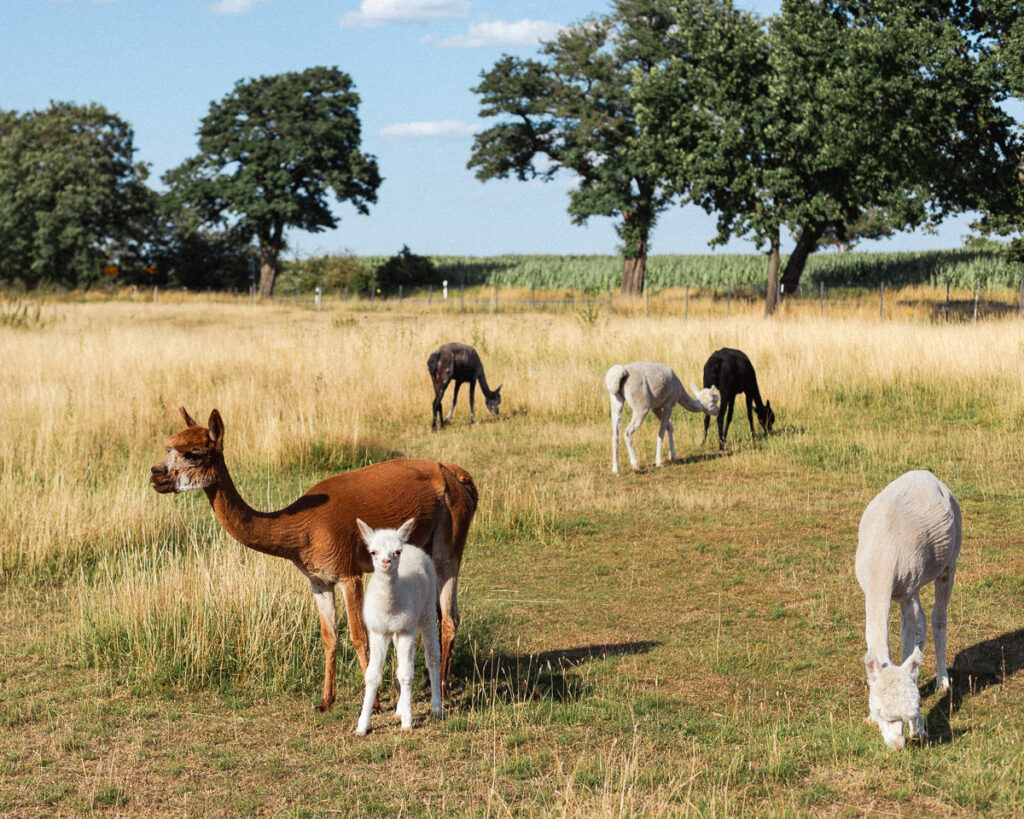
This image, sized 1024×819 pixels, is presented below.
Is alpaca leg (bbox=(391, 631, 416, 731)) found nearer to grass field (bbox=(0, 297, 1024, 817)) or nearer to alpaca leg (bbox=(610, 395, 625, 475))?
grass field (bbox=(0, 297, 1024, 817))

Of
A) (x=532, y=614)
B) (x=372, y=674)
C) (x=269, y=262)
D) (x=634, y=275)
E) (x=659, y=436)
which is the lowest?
(x=532, y=614)

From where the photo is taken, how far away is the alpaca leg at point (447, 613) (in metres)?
5.88

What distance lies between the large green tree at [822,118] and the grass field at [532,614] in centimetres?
1034

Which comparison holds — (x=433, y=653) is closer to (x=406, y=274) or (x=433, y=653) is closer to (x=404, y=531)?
(x=404, y=531)

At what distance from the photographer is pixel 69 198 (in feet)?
187

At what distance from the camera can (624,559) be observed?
952 centimetres

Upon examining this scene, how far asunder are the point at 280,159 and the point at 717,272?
83.0ft

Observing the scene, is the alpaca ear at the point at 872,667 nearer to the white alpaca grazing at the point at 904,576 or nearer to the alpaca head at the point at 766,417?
the white alpaca grazing at the point at 904,576

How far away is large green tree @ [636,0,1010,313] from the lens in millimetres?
24906

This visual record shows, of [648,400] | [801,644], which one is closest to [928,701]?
[801,644]

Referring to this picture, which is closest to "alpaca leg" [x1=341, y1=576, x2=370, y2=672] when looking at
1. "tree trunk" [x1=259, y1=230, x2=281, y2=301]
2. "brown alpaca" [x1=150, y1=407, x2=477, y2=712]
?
"brown alpaca" [x1=150, y1=407, x2=477, y2=712]

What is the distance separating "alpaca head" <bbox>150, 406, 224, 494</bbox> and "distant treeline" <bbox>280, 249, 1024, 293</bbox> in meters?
43.0

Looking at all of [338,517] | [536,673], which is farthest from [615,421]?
[338,517]

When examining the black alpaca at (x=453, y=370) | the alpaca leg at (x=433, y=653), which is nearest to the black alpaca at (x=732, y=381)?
the black alpaca at (x=453, y=370)
